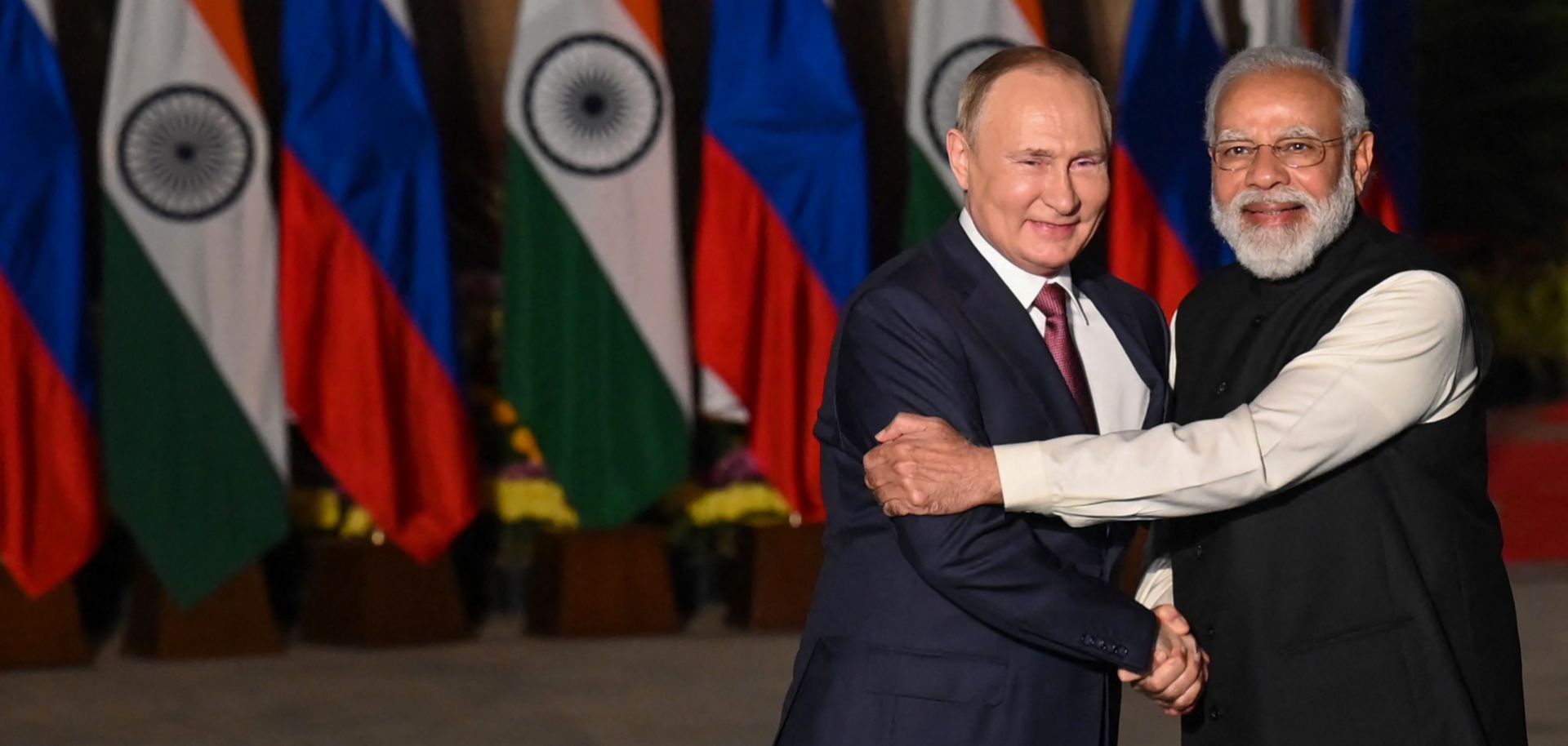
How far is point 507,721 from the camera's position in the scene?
5.26 meters

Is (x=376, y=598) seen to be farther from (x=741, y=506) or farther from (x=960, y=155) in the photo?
(x=960, y=155)

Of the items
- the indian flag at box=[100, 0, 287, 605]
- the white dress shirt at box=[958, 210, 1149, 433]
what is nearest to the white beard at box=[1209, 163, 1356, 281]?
the white dress shirt at box=[958, 210, 1149, 433]

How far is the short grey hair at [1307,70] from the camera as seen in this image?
2469mm

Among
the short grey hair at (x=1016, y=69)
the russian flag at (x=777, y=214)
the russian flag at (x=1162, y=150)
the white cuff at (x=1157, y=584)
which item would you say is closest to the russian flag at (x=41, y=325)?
the russian flag at (x=777, y=214)

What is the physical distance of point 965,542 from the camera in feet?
7.13

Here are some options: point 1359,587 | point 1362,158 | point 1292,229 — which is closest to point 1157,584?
point 1359,587

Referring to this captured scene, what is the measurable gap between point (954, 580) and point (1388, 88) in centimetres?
467

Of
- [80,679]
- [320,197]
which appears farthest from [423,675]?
[320,197]

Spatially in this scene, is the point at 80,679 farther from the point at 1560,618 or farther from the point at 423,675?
the point at 1560,618

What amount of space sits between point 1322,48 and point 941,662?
4.76 metres

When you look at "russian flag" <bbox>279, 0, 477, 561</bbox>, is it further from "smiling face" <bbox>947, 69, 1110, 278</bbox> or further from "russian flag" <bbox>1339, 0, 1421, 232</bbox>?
"smiling face" <bbox>947, 69, 1110, 278</bbox>

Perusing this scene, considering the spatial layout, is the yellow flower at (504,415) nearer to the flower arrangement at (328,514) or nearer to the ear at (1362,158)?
the flower arrangement at (328,514)

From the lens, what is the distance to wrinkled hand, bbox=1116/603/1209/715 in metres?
2.30

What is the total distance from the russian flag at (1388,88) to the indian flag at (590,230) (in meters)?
2.14
